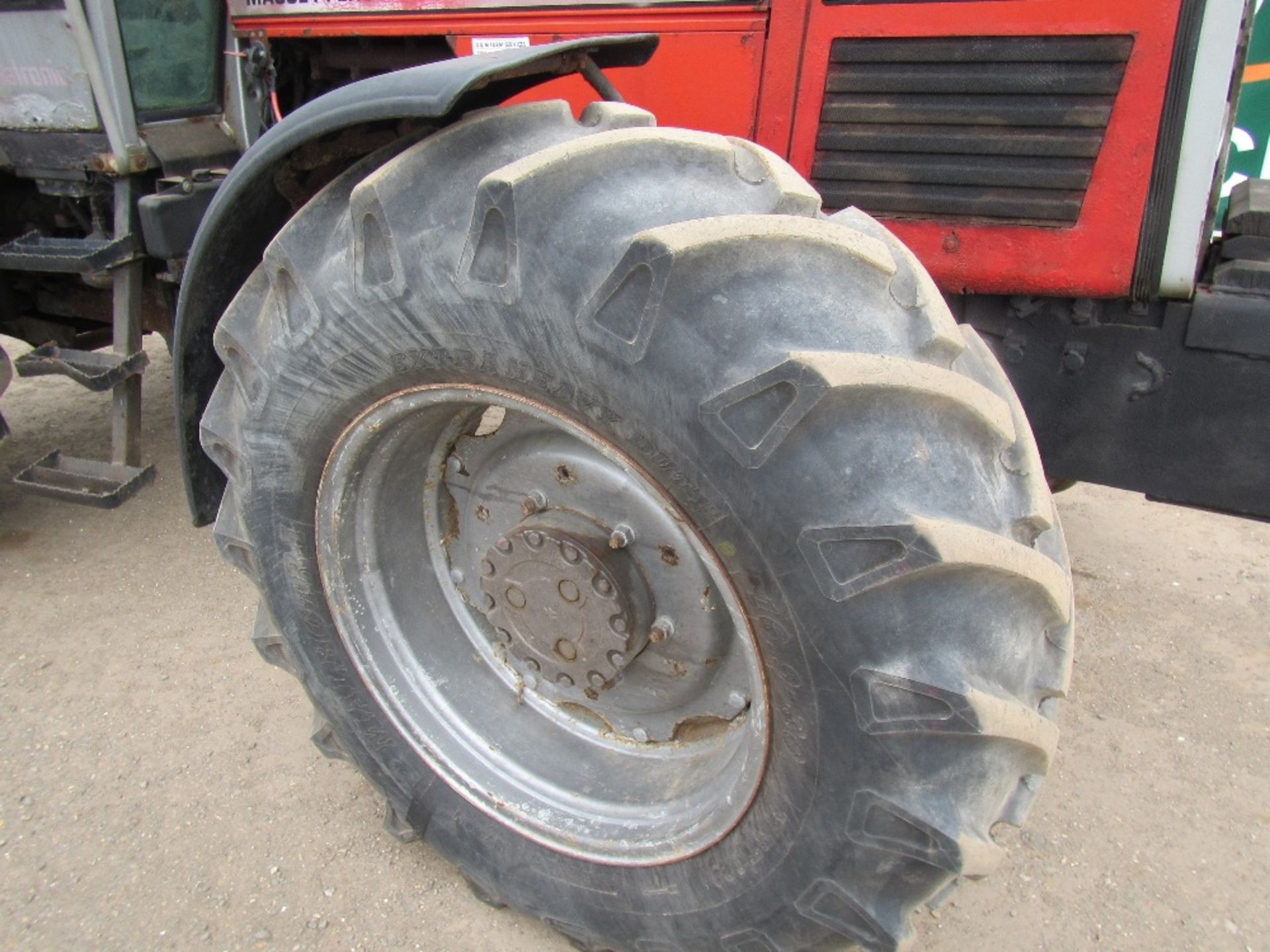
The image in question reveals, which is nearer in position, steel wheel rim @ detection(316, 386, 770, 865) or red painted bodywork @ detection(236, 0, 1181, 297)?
steel wheel rim @ detection(316, 386, 770, 865)

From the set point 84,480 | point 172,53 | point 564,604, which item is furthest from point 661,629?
point 172,53

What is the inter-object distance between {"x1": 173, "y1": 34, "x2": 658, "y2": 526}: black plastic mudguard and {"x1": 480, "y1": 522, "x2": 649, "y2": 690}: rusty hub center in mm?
672

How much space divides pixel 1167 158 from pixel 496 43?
1.42 metres

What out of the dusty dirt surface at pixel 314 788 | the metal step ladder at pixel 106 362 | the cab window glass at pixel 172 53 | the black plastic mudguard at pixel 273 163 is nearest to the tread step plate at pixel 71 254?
the metal step ladder at pixel 106 362

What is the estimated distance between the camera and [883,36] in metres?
1.74

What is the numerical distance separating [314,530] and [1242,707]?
230cm

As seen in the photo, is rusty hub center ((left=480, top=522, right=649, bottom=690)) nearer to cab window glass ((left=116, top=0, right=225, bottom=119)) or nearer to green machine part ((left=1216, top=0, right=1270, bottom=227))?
cab window glass ((left=116, top=0, right=225, bottom=119))

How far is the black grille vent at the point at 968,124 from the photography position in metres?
1.63

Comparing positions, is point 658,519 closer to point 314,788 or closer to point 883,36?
point 883,36

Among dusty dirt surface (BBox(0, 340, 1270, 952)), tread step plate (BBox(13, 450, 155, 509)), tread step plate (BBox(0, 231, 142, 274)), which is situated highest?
tread step plate (BBox(0, 231, 142, 274))

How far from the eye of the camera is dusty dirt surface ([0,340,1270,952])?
5.87 ft

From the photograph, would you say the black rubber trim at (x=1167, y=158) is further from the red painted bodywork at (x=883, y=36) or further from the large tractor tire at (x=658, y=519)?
the large tractor tire at (x=658, y=519)

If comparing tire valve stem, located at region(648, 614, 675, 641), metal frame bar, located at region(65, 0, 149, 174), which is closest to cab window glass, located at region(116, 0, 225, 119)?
metal frame bar, located at region(65, 0, 149, 174)

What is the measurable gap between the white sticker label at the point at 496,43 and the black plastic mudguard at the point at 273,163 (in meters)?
0.57
